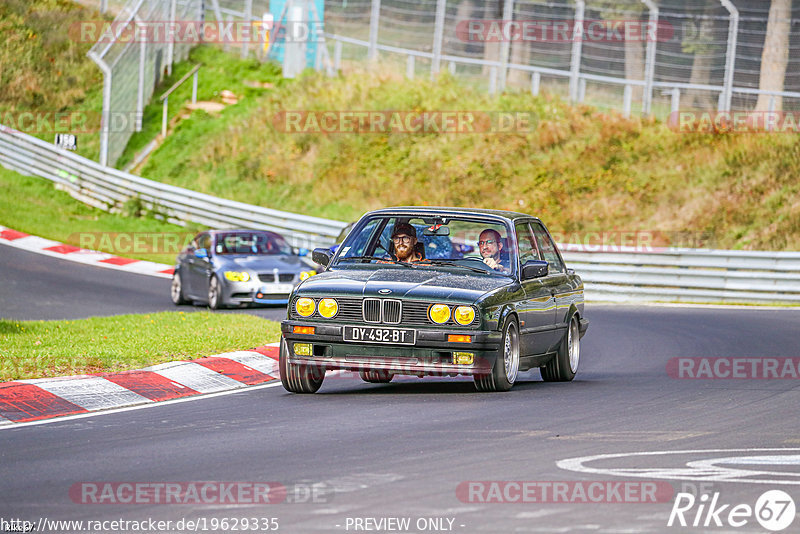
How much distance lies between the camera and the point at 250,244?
74.4 feet

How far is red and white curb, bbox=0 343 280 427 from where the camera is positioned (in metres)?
9.55

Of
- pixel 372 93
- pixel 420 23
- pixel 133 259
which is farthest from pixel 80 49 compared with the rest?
pixel 133 259

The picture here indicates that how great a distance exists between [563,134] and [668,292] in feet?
36.0

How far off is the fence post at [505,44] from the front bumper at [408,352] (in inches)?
976

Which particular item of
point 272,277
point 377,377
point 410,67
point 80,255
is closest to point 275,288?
point 272,277

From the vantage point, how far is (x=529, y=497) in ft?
20.4

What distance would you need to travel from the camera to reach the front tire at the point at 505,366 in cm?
1038

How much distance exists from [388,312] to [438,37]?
1026 inches

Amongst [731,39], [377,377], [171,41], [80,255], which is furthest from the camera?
[171,41]

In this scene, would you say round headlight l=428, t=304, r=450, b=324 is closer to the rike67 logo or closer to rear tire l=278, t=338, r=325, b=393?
rear tire l=278, t=338, r=325, b=393

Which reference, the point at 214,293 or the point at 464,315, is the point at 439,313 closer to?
the point at 464,315

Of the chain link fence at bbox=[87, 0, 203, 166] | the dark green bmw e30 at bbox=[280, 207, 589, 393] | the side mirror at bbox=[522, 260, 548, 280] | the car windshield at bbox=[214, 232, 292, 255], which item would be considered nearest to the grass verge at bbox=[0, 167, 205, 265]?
the chain link fence at bbox=[87, 0, 203, 166]

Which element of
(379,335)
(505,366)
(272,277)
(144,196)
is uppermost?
(379,335)

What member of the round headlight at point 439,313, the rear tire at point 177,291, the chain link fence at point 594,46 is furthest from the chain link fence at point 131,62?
the round headlight at point 439,313
